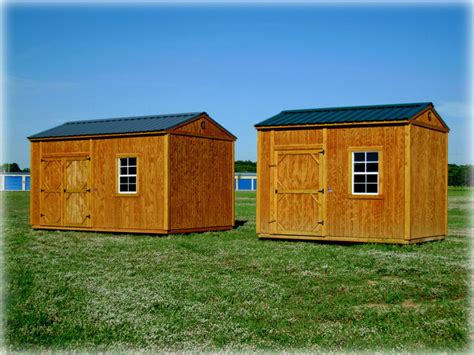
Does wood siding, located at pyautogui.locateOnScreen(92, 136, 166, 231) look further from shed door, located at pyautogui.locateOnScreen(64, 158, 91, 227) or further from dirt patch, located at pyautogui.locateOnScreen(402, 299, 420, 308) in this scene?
dirt patch, located at pyautogui.locateOnScreen(402, 299, 420, 308)

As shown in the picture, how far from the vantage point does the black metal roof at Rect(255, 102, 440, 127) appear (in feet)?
54.7

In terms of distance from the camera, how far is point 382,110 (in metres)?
17.3

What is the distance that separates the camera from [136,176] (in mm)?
19875

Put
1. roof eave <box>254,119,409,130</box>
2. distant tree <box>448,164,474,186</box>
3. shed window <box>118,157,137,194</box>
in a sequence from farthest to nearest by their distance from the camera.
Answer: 1. distant tree <box>448,164,474,186</box>
2. shed window <box>118,157,137,194</box>
3. roof eave <box>254,119,409,130</box>

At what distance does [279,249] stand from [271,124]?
4.01 metres

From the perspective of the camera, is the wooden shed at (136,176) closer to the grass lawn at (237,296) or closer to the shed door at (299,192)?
the grass lawn at (237,296)

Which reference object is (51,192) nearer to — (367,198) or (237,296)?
(367,198)

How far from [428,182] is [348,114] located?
2901 millimetres

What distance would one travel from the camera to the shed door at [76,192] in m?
21.1

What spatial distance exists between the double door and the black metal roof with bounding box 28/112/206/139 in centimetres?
100

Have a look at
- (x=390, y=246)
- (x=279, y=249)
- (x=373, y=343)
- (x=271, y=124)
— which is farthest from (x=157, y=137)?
(x=373, y=343)

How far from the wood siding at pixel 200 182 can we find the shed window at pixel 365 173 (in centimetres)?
553

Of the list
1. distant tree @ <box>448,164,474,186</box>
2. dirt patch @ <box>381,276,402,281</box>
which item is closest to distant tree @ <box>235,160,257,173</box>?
distant tree @ <box>448,164,474,186</box>

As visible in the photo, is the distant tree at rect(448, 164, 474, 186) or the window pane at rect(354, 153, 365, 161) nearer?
the window pane at rect(354, 153, 365, 161)
